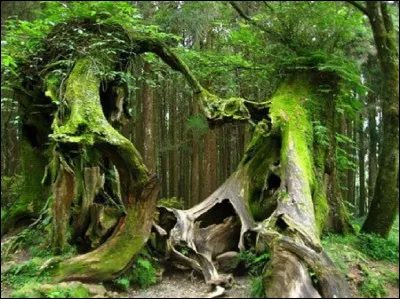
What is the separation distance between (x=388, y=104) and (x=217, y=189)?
3.69m

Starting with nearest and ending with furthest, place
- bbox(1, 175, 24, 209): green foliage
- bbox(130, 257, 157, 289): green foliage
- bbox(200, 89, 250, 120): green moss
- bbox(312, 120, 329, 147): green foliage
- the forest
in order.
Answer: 1. the forest
2. bbox(130, 257, 157, 289): green foliage
3. bbox(200, 89, 250, 120): green moss
4. bbox(312, 120, 329, 147): green foliage
5. bbox(1, 175, 24, 209): green foliage

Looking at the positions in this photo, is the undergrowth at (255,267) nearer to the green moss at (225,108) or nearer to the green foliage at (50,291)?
the green foliage at (50,291)

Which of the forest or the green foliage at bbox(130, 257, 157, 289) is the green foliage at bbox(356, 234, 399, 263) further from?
the green foliage at bbox(130, 257, 157, 289)

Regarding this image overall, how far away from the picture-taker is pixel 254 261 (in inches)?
266

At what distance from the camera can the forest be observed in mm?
6301

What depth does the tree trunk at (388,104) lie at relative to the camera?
297 inches

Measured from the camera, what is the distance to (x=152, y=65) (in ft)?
40.8

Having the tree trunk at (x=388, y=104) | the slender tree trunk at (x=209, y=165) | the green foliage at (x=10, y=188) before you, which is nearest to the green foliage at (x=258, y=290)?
the tree trunk at (x=388, y=104)

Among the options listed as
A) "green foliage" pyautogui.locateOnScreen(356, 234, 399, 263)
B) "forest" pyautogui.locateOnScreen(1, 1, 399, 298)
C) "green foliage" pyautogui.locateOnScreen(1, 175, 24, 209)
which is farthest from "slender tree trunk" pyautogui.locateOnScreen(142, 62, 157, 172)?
"green foliage" pyautogui.locateOnScreen(356, 234, 399, 263)

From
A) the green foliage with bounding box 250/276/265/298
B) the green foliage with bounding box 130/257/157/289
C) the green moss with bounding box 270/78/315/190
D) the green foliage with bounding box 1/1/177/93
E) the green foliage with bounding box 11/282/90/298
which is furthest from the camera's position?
the green moss with bounding box 270/78/315/190

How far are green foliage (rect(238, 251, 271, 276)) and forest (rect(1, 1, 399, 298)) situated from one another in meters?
0.02

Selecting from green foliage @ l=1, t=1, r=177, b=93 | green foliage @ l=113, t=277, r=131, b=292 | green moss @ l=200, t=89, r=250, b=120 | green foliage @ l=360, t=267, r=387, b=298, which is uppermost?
green foliage @ l=1, t=1, r=177, b=93

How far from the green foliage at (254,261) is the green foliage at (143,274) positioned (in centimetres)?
151

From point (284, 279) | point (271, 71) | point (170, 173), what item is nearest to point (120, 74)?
point (271, 71)
